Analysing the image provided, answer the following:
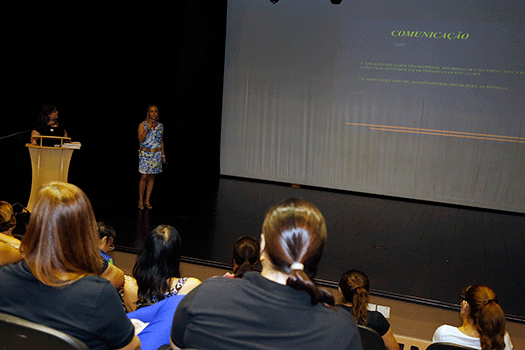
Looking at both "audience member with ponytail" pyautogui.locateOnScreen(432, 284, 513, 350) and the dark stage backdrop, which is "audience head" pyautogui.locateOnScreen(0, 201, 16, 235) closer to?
"audience member with ponytail" pyautogui.locateOnScreen(432, 284, 513, 350)

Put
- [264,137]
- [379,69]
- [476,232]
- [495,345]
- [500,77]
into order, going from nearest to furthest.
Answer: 1. [495,345]
2. [476,232]
3. [500,77]
4. [379,69]
5. [264,137]

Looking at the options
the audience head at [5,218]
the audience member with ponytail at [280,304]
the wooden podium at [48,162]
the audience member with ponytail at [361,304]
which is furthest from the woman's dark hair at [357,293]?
the wooden podium at [48,162]

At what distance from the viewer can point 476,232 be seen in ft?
19.3

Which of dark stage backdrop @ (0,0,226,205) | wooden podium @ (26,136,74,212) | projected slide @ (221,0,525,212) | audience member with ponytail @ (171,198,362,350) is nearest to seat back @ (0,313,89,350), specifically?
audience member with ponytail @ (171,198,362,350)

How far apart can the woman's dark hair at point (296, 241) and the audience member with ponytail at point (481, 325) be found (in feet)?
3.76

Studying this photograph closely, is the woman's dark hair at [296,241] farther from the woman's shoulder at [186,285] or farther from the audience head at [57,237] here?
the woman's shoulder at [186,285]

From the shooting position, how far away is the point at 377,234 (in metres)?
5.42

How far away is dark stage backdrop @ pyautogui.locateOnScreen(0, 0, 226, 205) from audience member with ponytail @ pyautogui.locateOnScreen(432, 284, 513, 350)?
4862 millimetres

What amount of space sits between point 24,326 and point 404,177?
7.04 meters

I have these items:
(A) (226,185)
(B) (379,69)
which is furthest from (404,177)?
(A) (226,185)

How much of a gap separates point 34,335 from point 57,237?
0.25 metres

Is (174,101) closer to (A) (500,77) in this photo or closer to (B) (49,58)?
(B) (49,58)

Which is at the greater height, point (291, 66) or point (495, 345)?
point (291, 66)

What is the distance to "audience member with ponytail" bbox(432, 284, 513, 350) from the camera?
1947 millimetres
